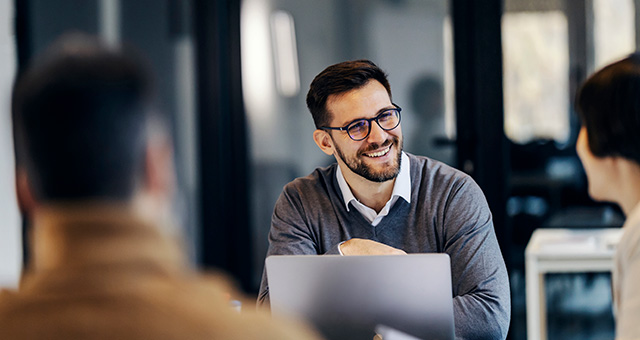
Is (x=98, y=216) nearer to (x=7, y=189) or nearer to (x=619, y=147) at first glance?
(x=619, y=147)

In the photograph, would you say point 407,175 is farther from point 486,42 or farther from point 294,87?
point 294,87

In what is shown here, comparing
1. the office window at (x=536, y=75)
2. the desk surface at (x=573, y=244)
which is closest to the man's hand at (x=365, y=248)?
the desk surface at (x=573, y=244)

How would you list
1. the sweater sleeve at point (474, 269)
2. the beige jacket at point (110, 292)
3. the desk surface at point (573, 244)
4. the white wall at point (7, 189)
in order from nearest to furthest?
Result: 1. the beige jacket at point (110, 292)
2. the sweater sleeve at point (474, 269)
3. the desk surface at point (573, 244)
4. the white wall at point (7, 189)

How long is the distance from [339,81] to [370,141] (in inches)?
7.8

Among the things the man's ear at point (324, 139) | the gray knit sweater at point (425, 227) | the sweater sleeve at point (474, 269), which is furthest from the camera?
the man's ear at point (324, 139)

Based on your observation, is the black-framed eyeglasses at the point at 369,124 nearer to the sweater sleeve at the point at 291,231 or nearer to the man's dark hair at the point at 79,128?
the sweater sleeve at the point at 291,231

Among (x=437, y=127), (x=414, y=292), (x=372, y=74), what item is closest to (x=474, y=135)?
(x=437, y=127)

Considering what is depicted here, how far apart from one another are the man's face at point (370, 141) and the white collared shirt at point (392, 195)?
3 centimetres

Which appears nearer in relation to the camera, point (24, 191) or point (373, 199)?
point (24, 191)

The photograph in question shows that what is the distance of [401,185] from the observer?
6.90 feet

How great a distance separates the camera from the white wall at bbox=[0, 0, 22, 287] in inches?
141

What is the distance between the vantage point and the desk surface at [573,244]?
2949mm

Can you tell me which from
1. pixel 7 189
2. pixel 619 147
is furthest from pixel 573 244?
pixel 7 189

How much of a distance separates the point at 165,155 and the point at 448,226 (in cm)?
129
